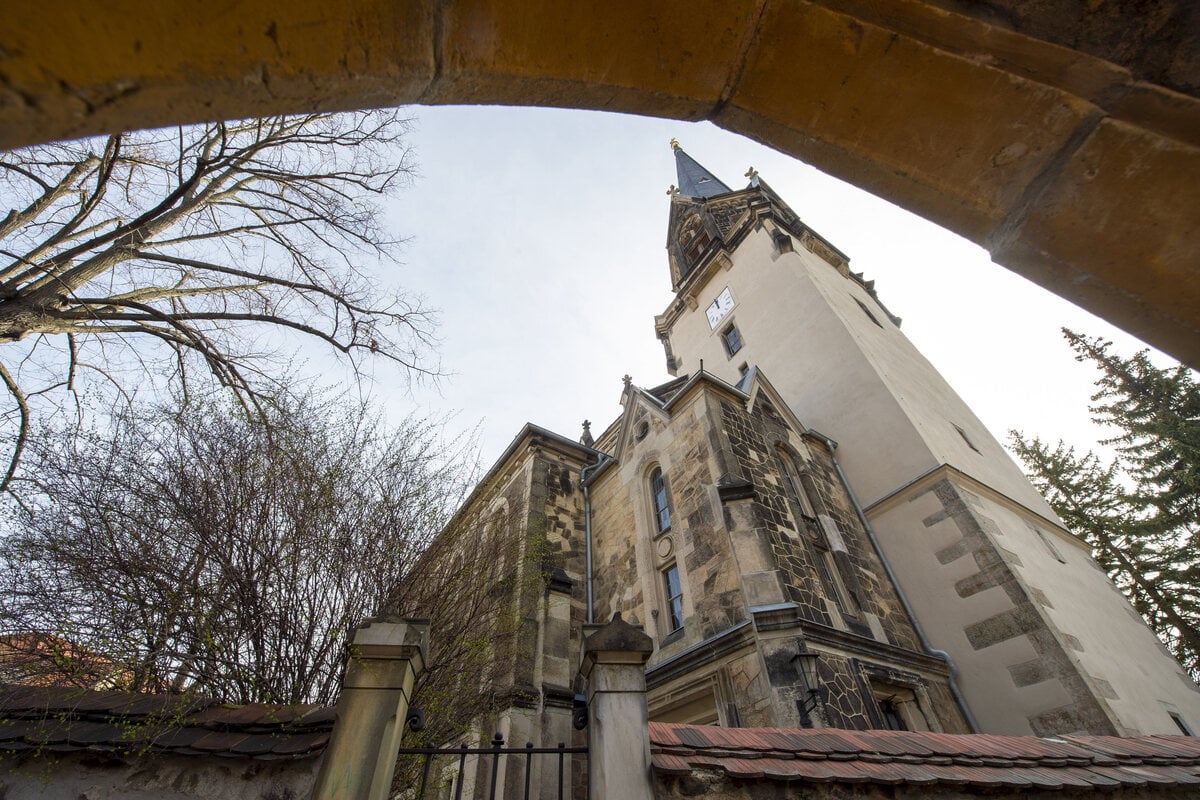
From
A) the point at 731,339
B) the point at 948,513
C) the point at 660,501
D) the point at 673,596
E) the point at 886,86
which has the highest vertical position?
the point at 731,339

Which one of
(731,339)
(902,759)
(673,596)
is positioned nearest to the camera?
(902,759)

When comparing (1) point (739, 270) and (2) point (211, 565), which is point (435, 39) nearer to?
(2) point (211, 565)

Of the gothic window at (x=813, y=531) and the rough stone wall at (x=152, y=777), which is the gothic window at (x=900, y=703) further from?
the rough stone wall at (x=152, y=777)

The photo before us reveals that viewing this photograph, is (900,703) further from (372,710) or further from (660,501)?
(372,710)

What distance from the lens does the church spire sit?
28.5 metres

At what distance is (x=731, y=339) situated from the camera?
59.9 feet

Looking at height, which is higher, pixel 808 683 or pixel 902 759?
pixel 808 683

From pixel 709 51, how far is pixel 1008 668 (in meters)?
10.3

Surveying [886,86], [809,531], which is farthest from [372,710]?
[809,531]

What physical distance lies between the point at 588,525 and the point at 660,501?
2.30 metres

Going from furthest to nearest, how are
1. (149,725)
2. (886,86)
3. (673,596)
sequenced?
1. (673,596)
2. (149,725)
3. (886,86)

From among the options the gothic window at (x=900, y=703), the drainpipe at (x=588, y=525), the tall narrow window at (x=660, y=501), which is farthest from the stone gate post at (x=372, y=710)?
the drainpipe at (x=588, y=525)

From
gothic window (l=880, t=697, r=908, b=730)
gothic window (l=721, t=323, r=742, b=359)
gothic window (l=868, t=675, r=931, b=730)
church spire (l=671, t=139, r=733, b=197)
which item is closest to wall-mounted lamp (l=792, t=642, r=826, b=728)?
gothic window (l=868, t=675, r=931, b=730)

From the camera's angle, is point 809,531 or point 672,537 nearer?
point 672,537
